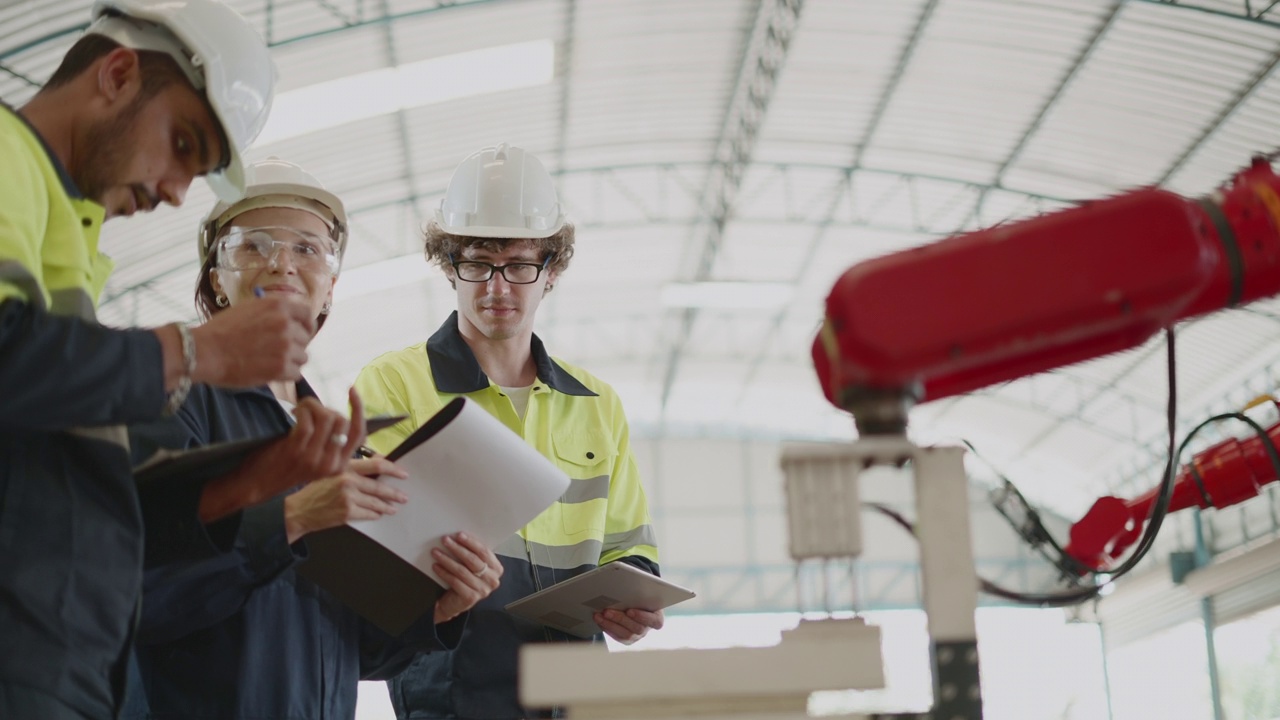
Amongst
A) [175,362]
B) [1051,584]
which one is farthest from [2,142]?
[1051,584]

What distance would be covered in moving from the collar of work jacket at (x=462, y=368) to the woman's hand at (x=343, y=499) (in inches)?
43.0

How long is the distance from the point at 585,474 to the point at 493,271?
2.51ft

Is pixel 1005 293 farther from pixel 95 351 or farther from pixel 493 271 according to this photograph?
pixel 493 271

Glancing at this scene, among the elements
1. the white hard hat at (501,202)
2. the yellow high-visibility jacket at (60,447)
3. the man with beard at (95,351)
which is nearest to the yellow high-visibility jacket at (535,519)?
the white hard hat at (501,202)

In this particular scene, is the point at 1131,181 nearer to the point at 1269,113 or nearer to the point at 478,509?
the point at 1269,113

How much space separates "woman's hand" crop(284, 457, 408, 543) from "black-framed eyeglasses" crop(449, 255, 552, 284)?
4.86 feet

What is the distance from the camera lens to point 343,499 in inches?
106

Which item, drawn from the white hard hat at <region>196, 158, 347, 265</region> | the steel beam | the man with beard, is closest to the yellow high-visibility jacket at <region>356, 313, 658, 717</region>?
the white hard hat at <region>196, 158, 347, 265</region>

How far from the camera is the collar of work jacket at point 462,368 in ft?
12.7

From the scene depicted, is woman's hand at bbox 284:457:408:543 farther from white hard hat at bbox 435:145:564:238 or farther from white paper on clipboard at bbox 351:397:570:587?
white hard hat at bbox 435:145:564:238

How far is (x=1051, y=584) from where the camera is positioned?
989 inches

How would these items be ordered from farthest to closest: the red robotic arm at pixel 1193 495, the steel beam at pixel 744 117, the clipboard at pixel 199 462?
the steel beam at pixel 744 117 < the red robotic arm at pixel 1193 495 < the clipboard at pixel 199 462

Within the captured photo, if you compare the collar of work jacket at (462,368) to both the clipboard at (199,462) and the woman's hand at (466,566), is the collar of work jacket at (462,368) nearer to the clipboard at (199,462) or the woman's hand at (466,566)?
the woman's hand at (466,566)

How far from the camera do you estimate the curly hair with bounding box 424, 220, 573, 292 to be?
428 cm
